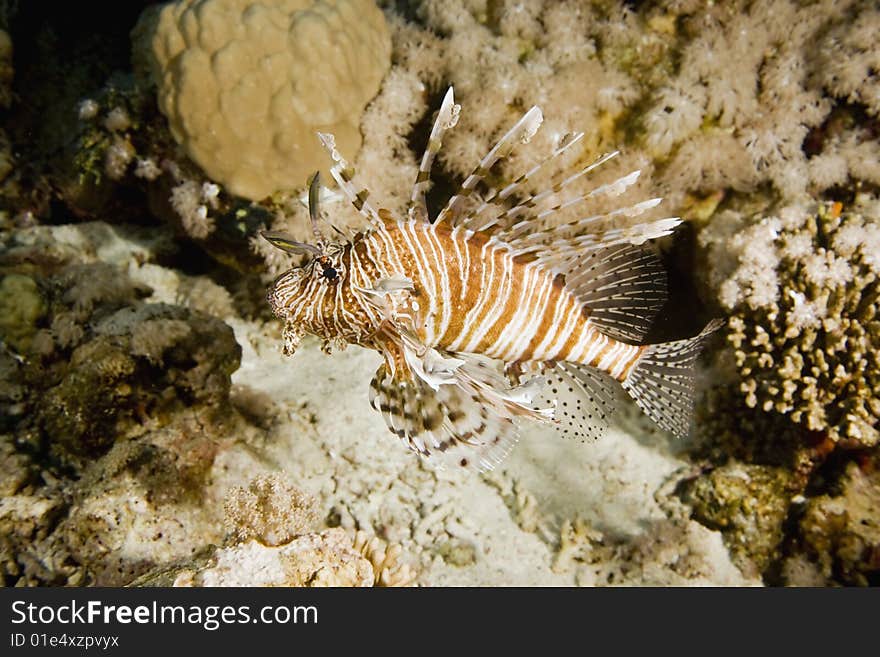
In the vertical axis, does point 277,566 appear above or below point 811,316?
below

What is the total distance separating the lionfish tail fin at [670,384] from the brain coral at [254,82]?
3.25 meters

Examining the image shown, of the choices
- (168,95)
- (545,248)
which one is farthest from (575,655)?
(168,95)

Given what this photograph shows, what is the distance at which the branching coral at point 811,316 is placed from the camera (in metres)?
4.28

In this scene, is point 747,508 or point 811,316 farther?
point 747,508

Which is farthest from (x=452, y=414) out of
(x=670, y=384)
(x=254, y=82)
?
(x=254, y=82)

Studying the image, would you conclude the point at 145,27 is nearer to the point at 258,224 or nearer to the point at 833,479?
the point at 258,224

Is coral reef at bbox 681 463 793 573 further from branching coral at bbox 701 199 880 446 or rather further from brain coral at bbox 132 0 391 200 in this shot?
brain coral at bbox 132 0 391 200

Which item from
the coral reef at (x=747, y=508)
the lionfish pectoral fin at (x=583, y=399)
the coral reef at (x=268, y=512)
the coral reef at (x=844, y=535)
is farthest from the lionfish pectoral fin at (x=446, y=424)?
the coral reef at (x=844, y=535)

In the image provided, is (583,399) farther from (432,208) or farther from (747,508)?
(432,208)

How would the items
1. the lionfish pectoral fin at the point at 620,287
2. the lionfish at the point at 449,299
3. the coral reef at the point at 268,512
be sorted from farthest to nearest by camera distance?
the lionfish pectoral fin at the point at 620,287, the coral reef at the point at 268,512, the lionfish at the point at 449,299

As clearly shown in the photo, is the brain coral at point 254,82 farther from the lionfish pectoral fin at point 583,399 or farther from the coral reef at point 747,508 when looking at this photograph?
the coral reef at point 747,508

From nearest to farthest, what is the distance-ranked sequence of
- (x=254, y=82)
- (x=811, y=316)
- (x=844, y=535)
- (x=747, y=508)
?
(x=844, y=535)
(x=811, y=316)
(x=747, y=508)
(x=254, y=82)

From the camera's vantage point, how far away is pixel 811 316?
14.6 feet

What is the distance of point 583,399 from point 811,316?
2118 mm
